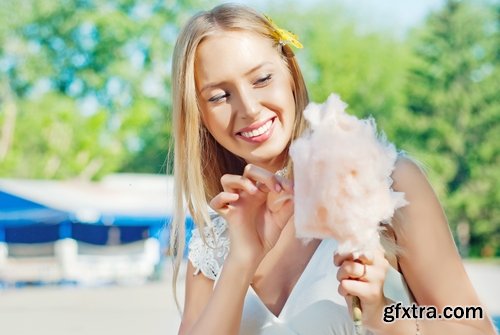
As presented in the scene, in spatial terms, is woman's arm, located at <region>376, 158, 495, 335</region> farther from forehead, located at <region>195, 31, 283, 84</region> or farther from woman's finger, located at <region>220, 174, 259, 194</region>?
forehead, located at <region>195, 31, 283, 84</region>

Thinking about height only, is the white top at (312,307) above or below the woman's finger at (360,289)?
above

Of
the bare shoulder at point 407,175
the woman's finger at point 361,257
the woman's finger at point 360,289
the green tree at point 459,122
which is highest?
the green tree at point 459,122

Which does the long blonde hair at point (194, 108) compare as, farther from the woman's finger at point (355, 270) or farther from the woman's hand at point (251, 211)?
the woman's finger at point (355, 270)

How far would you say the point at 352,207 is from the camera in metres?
2.04

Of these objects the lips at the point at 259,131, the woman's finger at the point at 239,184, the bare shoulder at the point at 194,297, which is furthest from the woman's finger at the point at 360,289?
the bare shoulder at the point at 194,297

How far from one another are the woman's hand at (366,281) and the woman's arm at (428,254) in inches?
10.6

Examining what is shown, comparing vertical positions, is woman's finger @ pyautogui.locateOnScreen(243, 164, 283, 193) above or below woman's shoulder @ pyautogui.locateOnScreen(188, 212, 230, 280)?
below

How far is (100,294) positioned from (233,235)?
686 inches

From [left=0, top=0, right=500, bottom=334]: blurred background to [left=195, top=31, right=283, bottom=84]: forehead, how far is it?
801 inches

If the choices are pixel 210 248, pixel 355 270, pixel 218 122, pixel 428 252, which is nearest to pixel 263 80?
pixel 218 122

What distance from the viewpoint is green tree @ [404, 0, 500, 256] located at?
3825 cm

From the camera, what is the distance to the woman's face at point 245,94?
2652 mm

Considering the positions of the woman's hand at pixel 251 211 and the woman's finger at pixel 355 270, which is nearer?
the woman's finger at pixel 355 270

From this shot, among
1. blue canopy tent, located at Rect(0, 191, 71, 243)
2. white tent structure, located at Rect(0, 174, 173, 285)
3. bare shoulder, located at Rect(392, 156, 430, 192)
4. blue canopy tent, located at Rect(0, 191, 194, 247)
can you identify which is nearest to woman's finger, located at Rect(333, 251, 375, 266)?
bare shoulder, located at Rect(392, 156, 430, 192)
